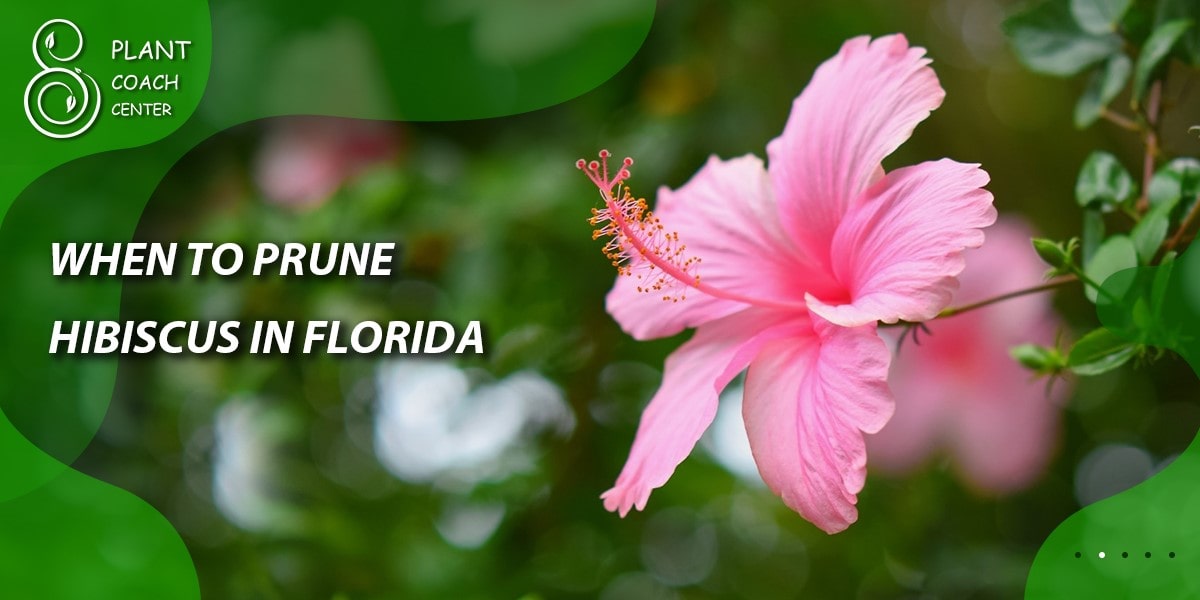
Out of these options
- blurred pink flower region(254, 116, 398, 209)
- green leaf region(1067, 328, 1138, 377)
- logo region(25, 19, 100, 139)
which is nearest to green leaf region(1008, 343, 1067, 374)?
green leaf region(1067, 328, 1138, 377)

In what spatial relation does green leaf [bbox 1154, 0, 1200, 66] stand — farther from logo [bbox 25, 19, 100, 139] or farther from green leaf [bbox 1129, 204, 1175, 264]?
logo [bbox 25, 19, 100, 139]

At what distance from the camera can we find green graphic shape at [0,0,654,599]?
1028 mm

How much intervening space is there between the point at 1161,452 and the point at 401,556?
1.00m

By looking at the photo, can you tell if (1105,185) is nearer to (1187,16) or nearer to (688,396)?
(1187,16)

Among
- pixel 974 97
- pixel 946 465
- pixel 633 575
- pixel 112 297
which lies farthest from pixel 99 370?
pixel 974 97

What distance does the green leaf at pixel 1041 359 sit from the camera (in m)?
0.66

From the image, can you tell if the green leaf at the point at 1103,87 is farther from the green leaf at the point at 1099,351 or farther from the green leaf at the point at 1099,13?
the green leaf at the point at 1099,351

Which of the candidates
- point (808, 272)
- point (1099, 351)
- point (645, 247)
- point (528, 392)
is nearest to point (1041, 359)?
point (1099, 351)

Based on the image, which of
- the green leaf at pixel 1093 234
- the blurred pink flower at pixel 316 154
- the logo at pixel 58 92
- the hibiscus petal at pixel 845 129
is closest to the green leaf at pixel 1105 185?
the green leaf at pixel 1093 234

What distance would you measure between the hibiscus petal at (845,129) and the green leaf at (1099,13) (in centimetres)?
17

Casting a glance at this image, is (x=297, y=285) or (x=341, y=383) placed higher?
(x=297, y=285)

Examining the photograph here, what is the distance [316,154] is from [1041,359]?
1141mm

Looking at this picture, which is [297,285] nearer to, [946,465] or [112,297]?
[112,297]

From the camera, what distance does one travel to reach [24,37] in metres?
1.02
